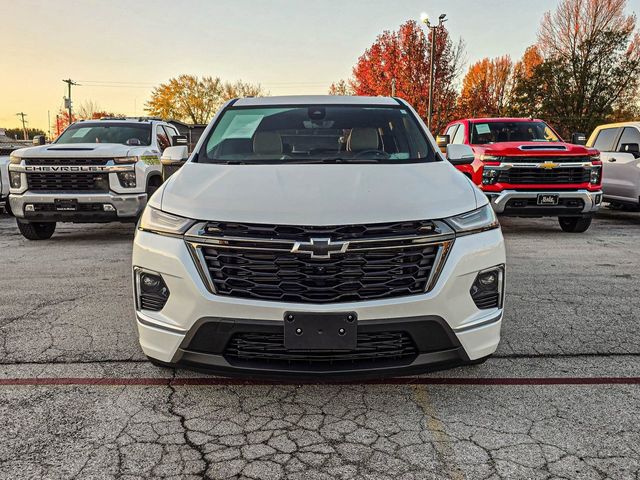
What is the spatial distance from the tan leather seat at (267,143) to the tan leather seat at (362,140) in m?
0.52

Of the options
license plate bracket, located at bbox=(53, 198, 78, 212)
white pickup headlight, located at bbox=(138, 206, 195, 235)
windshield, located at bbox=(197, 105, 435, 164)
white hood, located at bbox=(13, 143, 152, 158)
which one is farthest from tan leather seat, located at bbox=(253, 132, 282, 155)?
license plate bracket, located at bbox=(53, 198, 78, 212)

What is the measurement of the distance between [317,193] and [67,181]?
612 centimetres

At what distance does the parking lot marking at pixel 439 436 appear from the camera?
2.42 meters

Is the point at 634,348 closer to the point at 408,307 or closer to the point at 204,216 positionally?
the point at 408,307

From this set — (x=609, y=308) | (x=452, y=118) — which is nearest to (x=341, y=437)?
(x=609, y=308)

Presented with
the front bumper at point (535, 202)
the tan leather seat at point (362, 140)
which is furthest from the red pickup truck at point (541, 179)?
the tan leather seat at point (362, 140)

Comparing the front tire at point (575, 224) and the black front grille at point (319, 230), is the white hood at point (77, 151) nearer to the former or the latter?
the black front grille at point (319, 230)

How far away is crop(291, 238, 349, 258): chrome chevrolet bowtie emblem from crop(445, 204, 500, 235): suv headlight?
23.7 inches

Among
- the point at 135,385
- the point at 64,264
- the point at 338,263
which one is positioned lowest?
the point at 64,264

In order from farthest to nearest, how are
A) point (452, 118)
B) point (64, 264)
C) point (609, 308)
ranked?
point (452, 118) < point (64, 264) < point (609, 308)

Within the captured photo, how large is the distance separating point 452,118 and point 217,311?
3478cm

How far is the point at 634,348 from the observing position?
3869mm

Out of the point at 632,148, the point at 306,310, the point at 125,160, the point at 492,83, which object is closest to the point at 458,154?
the point at 306,310

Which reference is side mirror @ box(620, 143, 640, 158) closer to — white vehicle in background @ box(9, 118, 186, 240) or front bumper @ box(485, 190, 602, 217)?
front bumper @ box(485, 190, 602, 217)
